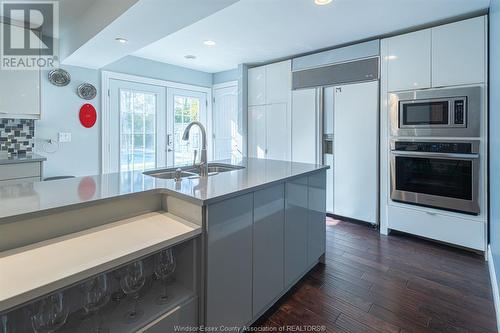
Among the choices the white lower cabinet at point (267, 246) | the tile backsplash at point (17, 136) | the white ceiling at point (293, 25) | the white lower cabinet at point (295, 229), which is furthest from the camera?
the tile backsplash at point (17, 136)

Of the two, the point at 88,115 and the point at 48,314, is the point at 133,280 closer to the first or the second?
the point at 48,314

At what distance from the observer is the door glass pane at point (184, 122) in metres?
4.79

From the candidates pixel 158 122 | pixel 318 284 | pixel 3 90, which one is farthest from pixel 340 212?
pixel 3 90

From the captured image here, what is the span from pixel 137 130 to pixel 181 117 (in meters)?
0.85

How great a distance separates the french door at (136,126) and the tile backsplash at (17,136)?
3.00 ft

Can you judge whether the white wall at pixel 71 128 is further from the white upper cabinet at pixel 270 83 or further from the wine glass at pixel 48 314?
the wine glass at pixel 48 314

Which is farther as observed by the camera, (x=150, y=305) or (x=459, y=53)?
(x=459, y=53)

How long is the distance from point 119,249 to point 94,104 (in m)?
3.34

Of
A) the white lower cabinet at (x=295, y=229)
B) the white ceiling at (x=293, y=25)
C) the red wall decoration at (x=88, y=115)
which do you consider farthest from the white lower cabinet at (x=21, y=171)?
the white lower cabinet at (x=295, y=229)

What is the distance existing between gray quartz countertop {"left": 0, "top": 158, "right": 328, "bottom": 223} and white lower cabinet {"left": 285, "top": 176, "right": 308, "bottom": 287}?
0.15 meters

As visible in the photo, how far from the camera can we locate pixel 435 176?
2.89 m

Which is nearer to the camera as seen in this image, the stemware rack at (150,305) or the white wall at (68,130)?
the stemware rack at (150,305)

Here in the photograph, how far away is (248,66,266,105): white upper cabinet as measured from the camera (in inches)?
175

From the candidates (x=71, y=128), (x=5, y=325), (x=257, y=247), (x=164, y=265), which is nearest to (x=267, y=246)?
(x=257, y=247)
